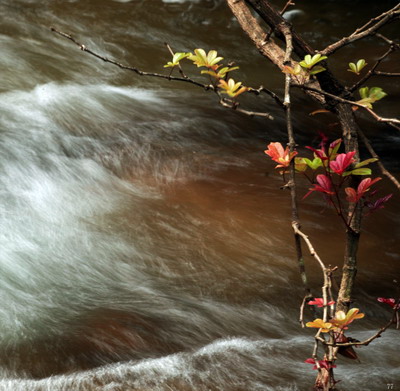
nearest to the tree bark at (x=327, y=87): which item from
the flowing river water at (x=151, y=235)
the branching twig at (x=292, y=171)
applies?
the branching twig at (x=292, y=171)

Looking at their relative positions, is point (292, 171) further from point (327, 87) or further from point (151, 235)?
point (151, 235)

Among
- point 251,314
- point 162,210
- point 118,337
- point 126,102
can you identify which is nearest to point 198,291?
point 251,314

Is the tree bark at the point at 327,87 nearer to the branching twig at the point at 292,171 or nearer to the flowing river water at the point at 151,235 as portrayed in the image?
the branching twig at the point at 292,171

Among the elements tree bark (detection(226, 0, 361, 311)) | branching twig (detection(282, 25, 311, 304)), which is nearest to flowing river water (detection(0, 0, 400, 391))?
tree bark (detection(226, 0, 361, 311))

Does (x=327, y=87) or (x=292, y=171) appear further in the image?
(x=327, y=87)

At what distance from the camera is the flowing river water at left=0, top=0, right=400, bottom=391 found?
2.65 metres

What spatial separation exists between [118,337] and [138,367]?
191mm

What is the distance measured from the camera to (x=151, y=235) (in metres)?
3.72

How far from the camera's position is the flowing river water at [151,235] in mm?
2648

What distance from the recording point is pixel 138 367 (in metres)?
2.55

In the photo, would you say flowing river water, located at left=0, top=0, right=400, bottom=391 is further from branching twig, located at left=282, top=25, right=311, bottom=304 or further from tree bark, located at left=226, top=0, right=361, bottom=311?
branching twig, located at left=282, top=25, right=311, bottom=304

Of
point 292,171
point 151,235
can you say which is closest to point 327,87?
point 292,171

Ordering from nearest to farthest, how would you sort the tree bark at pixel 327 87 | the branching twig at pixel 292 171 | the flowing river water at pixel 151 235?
1. the branching twig at pixel 292 171
2. the tree bark at pixel 327 87
3. the flowing river water at pixel 151 235

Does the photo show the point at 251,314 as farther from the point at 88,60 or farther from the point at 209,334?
the point at 88,60
